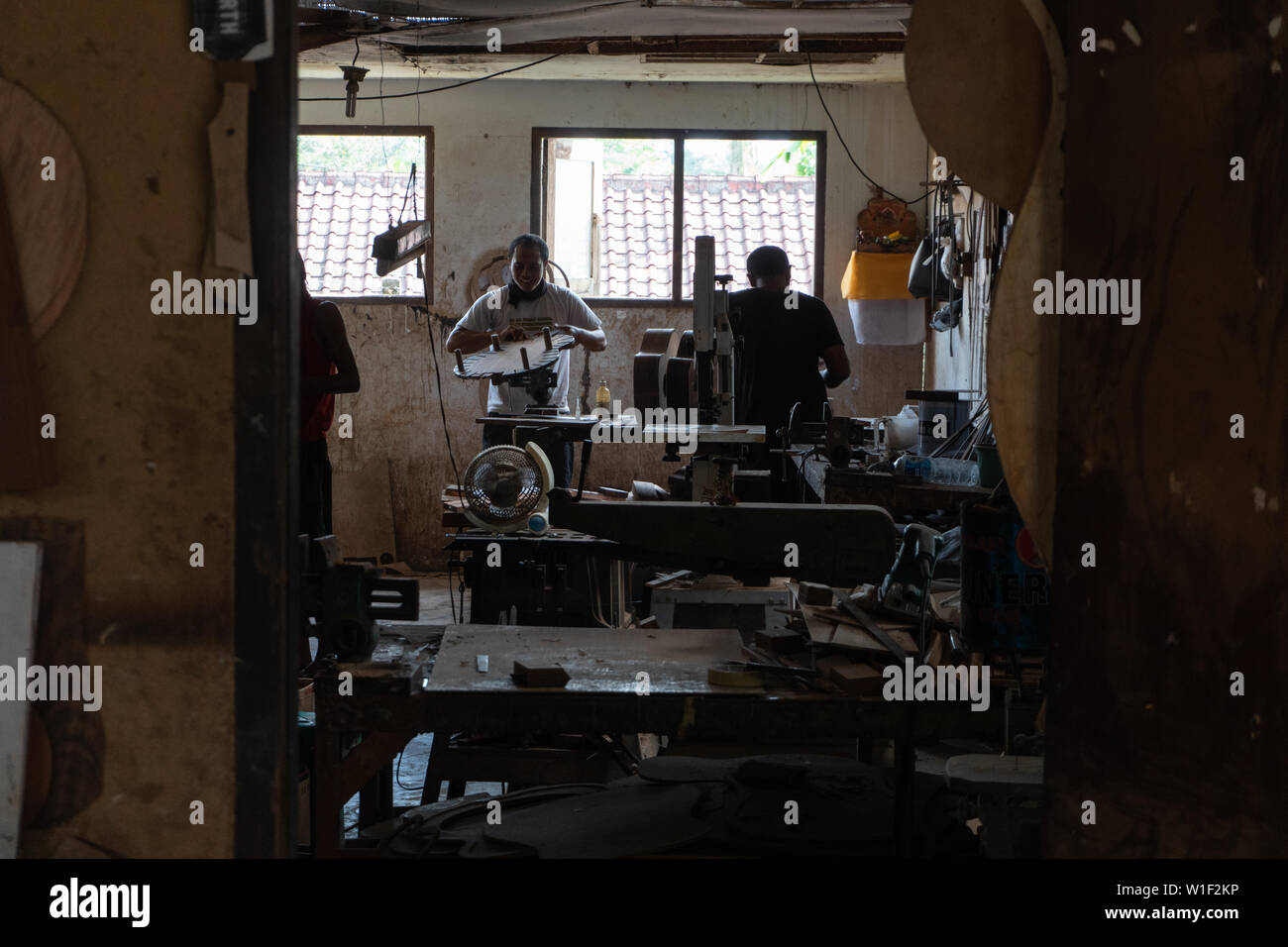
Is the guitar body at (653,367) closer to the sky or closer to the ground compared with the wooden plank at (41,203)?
closer to the ground

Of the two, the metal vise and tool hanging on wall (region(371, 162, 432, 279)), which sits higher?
tool hanging on wall (region(371, 162, 432, 279))

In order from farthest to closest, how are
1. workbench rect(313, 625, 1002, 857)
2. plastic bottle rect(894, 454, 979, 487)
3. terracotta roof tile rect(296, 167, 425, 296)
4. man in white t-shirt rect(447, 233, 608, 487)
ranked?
terracotta roof tile rect(296, 167, 425, 296) → man in white t-shirt rect(447, 233, 608, 487) → plastic bottle rect(894, 454, 979, 487) → workbench rect(313, 625, 1002, 857)

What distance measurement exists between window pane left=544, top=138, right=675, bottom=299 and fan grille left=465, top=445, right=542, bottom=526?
4263mm

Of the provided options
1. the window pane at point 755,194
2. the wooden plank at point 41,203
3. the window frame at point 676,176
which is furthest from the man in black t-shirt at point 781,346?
the wooden plank at point 41,203

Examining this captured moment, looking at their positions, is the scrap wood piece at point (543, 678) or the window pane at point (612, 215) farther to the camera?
the window pane at point (612, 215)

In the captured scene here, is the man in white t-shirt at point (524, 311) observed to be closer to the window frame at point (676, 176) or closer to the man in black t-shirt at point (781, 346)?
the man in black t-shirt at point (781, 346)

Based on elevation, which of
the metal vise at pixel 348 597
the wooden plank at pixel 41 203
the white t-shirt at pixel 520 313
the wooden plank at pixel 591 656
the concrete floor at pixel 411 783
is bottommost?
the concrete floor at pixel 411 783

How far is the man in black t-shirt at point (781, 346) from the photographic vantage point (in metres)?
4.68

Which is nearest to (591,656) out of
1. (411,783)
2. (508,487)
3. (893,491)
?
(508,487)

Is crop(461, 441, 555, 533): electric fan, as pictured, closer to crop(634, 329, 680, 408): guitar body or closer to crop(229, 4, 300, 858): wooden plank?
crop(634, 329, 680, 408): guitar body

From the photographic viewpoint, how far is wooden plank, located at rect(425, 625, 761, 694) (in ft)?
7.17

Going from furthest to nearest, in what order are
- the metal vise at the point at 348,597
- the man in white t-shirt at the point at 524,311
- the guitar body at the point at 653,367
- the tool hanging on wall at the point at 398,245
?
1. the man in white t-shirt at the point at 524,311
2. the tool hanging on wall at the point at 398,245
3. the guitar body at the point at 653,367
4. the metal vise at the point at 348,597

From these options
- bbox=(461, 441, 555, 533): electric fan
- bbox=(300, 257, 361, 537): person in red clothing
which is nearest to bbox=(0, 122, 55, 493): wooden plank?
bbox=(461, 441, 555, 533): electric fan

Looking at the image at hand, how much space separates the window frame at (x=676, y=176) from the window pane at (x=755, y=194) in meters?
0.04
